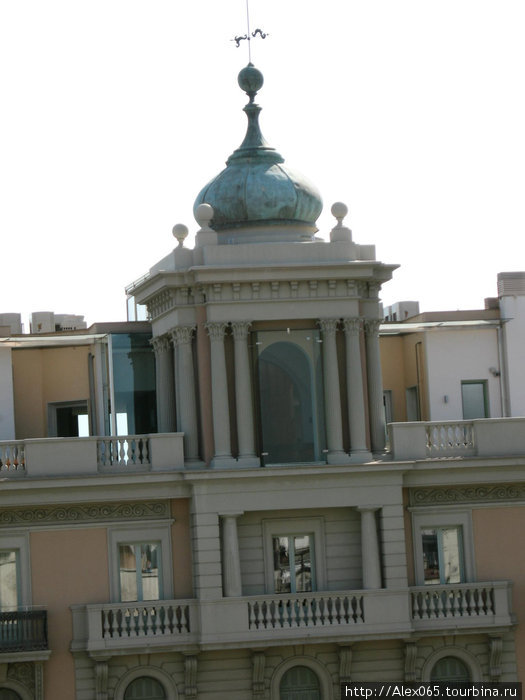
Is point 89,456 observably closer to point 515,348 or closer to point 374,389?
point 374,389

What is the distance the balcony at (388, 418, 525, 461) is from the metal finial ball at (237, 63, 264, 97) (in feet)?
28.5

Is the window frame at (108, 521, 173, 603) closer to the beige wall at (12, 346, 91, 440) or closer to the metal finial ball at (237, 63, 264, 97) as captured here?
the beige wall at (12, 346, 91, 440)

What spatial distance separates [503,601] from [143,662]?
8.13 meters

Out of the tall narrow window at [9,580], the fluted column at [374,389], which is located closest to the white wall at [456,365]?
the fluted column at [374,389]

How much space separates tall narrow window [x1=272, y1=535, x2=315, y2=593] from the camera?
3962cm

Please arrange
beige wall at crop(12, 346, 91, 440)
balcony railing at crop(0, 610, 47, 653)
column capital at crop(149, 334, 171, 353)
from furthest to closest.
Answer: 1. beige wall at crop(12, 346, 91, 440)
2. column capital at crop(149, 334, 171, 353)
3. balcony railing at crop(0, 610, 47, 653)

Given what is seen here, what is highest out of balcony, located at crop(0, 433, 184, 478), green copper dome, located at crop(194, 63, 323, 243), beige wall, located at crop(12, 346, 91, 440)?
green copper dome, located at crop(194, 63, 323, 243)

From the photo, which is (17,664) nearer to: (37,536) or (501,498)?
(37,536)

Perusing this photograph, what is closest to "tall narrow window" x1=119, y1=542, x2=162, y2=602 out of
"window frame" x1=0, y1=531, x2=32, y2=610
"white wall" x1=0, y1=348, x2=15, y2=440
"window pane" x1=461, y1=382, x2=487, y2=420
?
"window frame" x1=0, y1=531, x2=32, y2=610

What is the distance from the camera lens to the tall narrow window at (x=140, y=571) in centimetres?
3925

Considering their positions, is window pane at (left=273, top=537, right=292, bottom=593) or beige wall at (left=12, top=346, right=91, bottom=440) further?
beige wall at (left=12, top=346, right=91, bottom=440)

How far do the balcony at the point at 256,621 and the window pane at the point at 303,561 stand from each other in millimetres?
777

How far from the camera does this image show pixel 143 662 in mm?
38906

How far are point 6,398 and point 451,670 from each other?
12.9 meters
